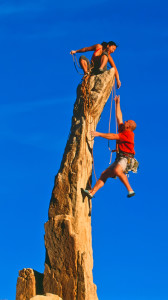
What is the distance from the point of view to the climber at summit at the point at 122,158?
20641mm

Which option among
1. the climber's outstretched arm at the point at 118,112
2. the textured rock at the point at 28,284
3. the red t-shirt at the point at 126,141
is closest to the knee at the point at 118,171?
the red t-shirt at the point at 126,141

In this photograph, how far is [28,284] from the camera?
20141mm

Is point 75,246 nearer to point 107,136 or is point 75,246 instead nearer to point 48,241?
point 48,241

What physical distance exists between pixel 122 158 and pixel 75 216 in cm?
235

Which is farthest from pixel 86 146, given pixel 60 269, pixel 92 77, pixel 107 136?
pixel 60 269

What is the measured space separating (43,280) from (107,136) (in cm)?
472

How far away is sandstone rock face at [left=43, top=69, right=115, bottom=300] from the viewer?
1955 cm

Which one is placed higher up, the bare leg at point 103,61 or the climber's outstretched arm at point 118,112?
the bare leg at point 103,61

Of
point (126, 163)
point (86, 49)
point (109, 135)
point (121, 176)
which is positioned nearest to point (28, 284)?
point (121, 176)

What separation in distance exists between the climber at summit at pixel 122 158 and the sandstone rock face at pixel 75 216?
0.47 m

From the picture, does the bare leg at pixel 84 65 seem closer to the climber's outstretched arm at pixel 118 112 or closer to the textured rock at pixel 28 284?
the climber's outstretched arm at pixel 118 112

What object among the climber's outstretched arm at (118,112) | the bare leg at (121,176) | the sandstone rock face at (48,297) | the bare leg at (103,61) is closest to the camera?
the sandstone rock face at (48,297)

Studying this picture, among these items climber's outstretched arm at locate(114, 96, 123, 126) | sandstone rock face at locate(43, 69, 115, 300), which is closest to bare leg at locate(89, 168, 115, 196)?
sandstone rock face at locate(43, 69, 115, 300)

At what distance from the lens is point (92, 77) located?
72.6 ft
